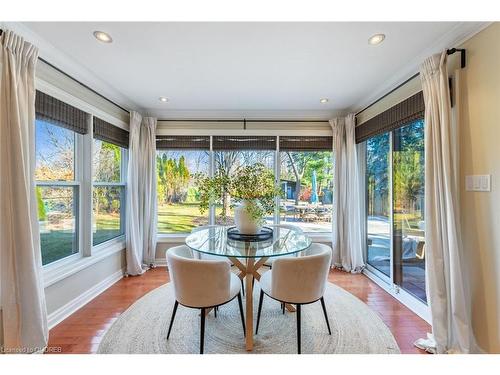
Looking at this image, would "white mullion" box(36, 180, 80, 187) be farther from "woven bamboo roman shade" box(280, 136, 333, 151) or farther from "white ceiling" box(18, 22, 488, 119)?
"woven bamboo roman shade" box(280, 136, 333, 151)

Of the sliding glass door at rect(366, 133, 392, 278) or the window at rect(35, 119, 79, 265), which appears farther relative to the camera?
the sliding glass door at rect(366, 133, 392, 278)

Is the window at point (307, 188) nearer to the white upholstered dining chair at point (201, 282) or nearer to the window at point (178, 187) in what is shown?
the window at point (178, 187)

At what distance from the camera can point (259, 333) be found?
2.07 m

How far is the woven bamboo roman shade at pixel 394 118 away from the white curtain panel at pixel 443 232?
1.23 feet

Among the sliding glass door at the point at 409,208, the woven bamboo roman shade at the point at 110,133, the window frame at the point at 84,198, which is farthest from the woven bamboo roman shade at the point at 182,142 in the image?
the sliding glass door at the point at 409,208

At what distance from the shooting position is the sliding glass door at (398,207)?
2.53m

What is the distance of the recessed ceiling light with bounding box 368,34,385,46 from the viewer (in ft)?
6.17

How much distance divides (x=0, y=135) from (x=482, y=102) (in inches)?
130

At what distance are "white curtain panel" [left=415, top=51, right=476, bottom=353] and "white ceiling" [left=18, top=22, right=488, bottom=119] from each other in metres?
0.45

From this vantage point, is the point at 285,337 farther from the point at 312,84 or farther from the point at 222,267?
the point at 312,84

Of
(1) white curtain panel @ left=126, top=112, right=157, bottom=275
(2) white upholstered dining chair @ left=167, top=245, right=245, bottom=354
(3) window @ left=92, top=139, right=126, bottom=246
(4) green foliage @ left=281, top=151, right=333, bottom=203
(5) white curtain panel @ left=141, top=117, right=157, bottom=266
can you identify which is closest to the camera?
(2) white upholstered dining chair @ left=167, top=245, right=245, bottom=354

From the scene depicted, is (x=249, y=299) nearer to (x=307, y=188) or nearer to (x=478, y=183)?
(x=478, y=183)

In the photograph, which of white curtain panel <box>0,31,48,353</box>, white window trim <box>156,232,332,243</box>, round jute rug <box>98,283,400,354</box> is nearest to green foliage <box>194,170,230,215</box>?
round jute rug <box>98,283,400,354</box>
